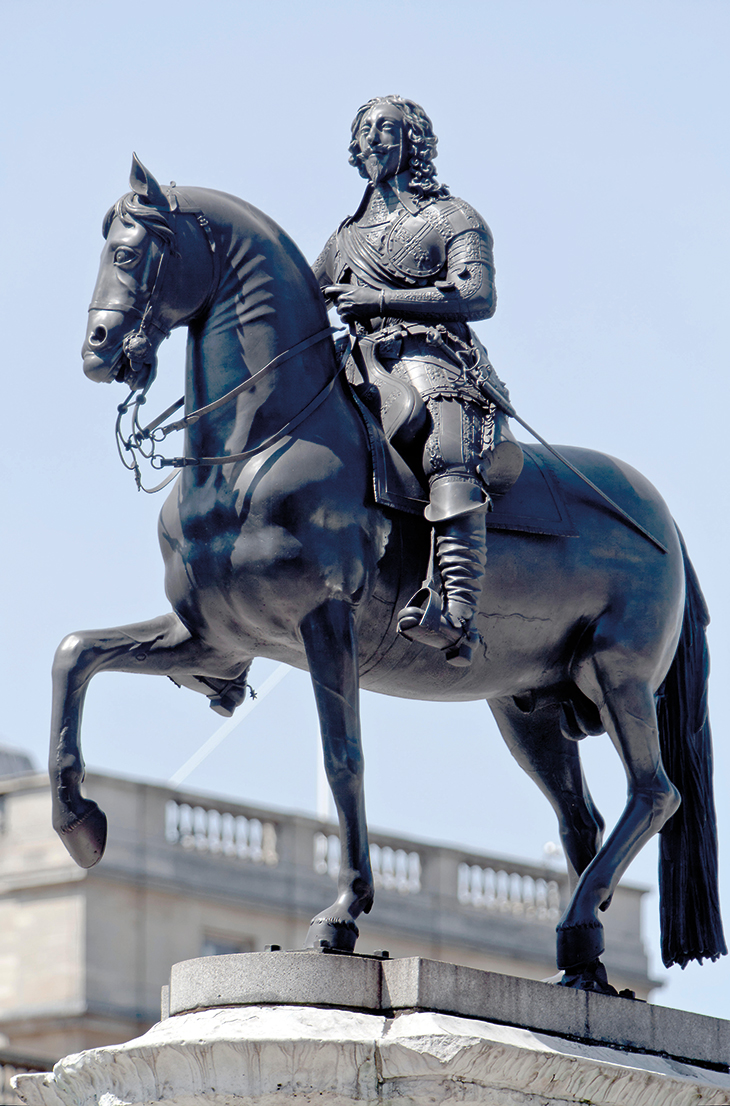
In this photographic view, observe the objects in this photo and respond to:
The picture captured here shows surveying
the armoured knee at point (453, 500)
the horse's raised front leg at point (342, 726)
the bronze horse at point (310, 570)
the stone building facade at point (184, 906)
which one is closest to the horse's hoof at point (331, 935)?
the bronze horse at point (310, 570)

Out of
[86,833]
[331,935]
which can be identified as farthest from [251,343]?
[331,935]

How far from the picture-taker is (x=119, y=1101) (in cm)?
830

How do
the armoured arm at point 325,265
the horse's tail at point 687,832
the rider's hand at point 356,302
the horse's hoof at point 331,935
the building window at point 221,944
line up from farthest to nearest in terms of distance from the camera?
1. the building window at point 221,944
2. the horse's tail at point 687,832
3. the armoured arm at point 325,265
4. the rider's hand at point 356,302
5. the horse's hoof at point 331,935

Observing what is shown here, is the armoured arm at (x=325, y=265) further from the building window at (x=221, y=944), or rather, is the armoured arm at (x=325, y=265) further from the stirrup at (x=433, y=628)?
the building window at (x=221, y=944)

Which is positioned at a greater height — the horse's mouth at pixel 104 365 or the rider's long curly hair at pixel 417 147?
the rider's long curly hair at pixel 417 147

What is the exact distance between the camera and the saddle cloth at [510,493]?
9.11 meters

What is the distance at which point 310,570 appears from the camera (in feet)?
28.8

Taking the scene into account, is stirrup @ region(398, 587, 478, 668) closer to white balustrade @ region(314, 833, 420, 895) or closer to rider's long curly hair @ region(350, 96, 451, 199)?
rider's long curly hair @ region(350, 96, 451, 199)

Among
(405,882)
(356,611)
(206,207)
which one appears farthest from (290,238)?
(405,882)

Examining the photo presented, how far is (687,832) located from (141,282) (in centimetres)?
365

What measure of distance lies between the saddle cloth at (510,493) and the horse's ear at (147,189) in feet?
3.79

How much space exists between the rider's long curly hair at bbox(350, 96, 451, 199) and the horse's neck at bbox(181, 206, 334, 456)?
0.79 m

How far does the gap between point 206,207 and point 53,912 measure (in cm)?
2253

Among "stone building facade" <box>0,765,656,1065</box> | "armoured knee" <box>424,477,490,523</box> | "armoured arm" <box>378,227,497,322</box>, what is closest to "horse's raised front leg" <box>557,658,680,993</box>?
"armoured knee" <box>424,477,490,523</box>
